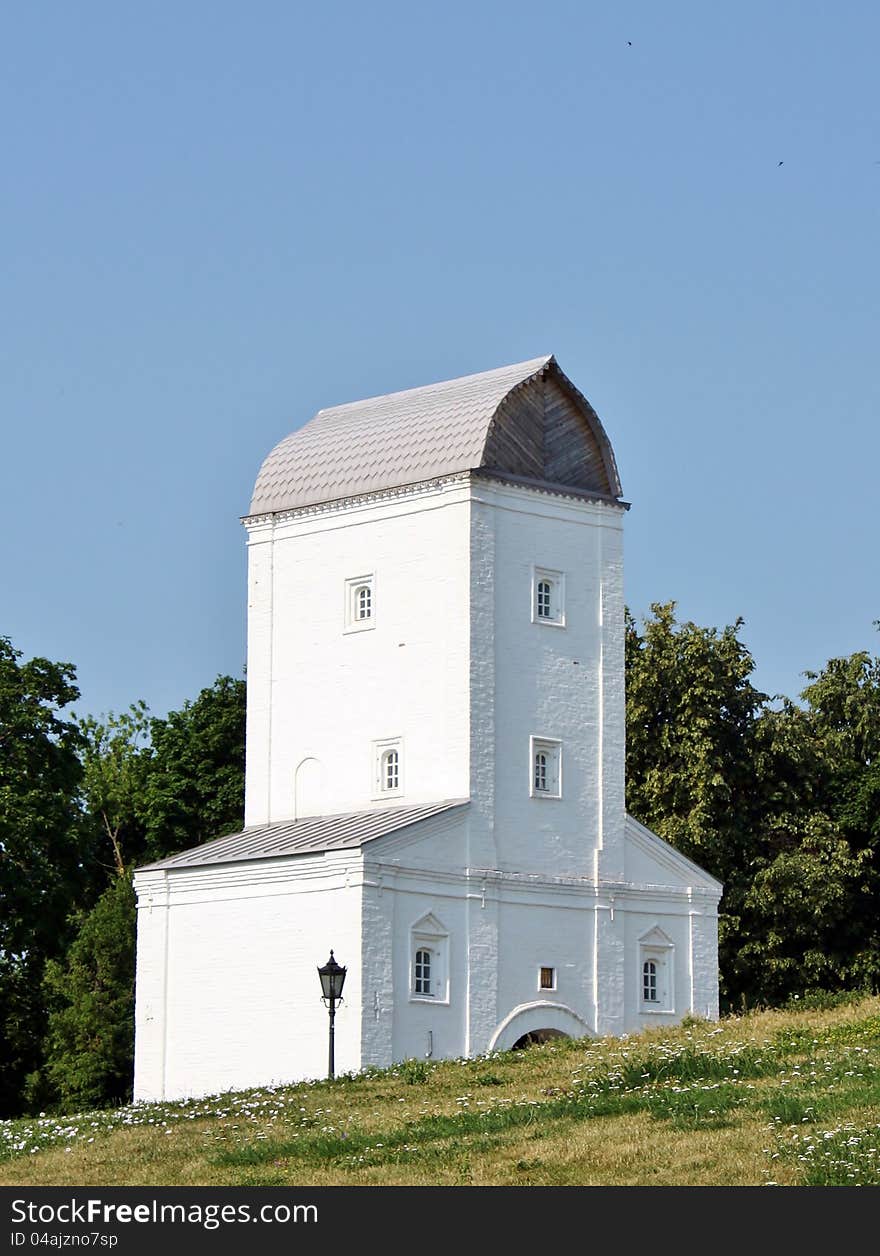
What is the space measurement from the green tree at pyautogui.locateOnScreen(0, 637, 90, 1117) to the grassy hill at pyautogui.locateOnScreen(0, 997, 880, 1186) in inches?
688

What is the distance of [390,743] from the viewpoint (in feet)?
151

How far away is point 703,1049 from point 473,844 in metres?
11.9

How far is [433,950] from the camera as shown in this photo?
1711 inches

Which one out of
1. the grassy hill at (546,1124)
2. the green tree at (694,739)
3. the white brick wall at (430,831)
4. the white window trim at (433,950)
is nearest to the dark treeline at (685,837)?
the green tree at (694,739)

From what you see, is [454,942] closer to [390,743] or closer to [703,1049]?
[390,743]

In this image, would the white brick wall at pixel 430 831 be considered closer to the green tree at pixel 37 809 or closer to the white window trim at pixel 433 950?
the white window trim at pixel 433 950

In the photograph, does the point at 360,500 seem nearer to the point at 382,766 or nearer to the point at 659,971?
the point at 382,766

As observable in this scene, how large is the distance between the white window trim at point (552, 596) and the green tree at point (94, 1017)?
17982 millimetres

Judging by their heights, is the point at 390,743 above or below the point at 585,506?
below

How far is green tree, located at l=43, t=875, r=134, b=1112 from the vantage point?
192ft

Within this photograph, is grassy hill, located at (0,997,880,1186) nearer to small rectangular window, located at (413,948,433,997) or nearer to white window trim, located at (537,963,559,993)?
small rectangular window, located at (413,948,433,997)

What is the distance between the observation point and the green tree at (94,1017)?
192 ft

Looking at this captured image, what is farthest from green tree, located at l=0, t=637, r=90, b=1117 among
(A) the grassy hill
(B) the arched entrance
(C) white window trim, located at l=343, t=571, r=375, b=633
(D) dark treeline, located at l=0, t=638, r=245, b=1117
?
(A) the grassy hill
